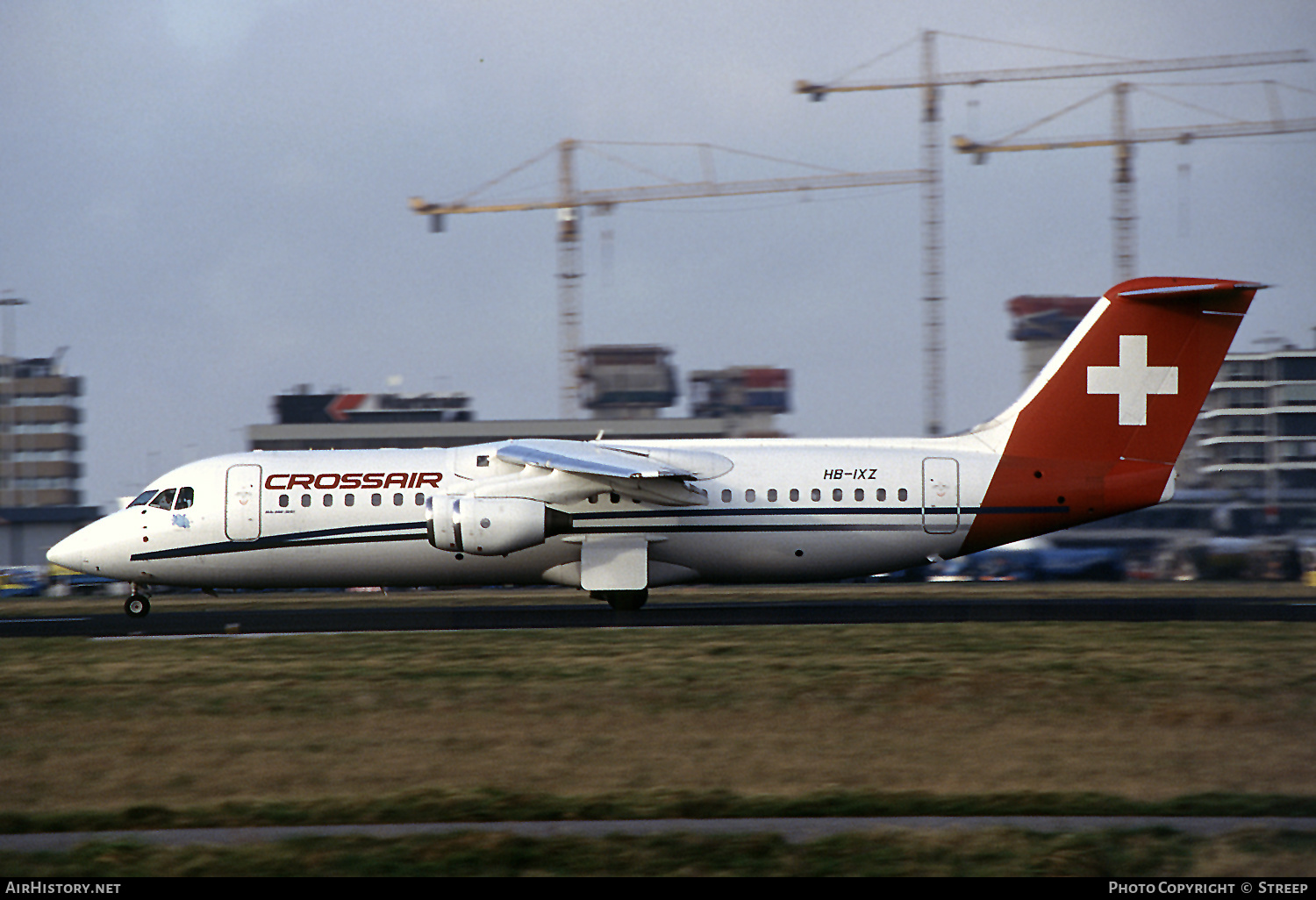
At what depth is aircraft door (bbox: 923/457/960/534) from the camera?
26.5m

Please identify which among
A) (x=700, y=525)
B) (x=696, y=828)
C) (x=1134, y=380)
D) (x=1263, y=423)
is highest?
(x=1263, y=423)

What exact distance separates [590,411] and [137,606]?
103480 millimetres

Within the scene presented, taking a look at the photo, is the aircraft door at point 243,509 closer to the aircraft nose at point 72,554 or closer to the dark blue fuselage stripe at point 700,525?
the dark blue fuselage stripe at point 700,525

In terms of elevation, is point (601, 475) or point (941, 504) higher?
point (601, 475)

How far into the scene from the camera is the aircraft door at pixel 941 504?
87.0 feet

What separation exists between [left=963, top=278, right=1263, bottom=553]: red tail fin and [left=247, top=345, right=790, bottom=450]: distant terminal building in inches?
1820

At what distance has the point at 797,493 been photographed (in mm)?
26781

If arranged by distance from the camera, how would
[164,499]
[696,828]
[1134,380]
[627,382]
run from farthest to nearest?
[627,382] < [164,499] < [1134,380] < [696,828]

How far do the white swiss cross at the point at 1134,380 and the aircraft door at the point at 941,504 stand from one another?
3.74 m

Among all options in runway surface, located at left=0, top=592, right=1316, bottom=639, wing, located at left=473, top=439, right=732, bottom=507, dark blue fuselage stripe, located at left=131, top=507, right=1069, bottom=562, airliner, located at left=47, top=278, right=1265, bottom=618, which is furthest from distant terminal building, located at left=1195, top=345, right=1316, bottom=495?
wing, located at left=473, top=439, right=732, bottom=507

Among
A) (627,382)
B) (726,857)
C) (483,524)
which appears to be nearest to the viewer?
(726,857)

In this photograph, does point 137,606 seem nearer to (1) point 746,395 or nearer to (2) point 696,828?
(2) point 696,828

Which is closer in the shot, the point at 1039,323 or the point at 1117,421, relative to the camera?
the point at 1117,421

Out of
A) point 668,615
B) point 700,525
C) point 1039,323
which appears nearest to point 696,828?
point 668,615
